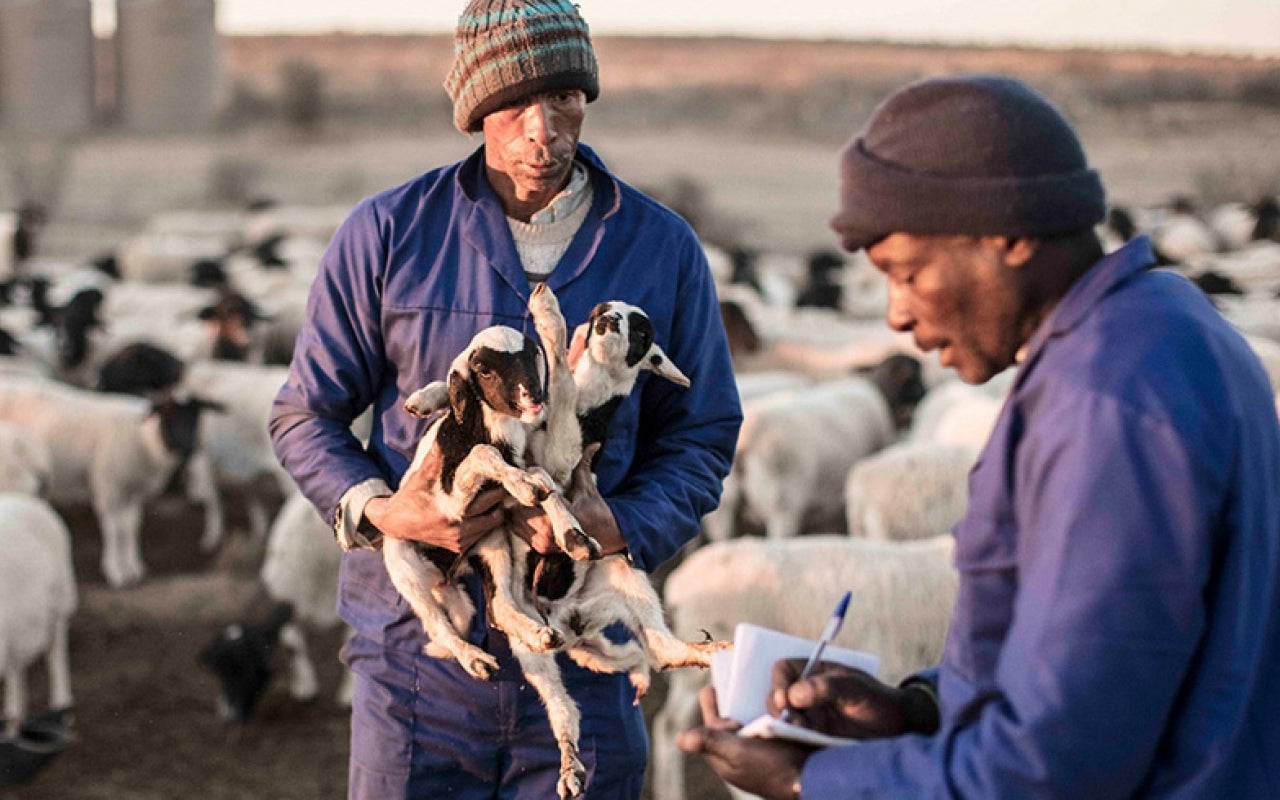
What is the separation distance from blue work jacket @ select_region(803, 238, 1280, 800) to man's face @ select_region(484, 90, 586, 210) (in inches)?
46.4

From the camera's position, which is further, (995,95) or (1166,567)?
(995,95)

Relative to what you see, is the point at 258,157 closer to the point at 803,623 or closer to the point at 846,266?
the point at 846,266

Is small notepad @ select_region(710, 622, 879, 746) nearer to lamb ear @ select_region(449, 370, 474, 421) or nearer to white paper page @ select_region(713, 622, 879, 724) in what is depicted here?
white paper page @ select_region(713, 622, 879, 724)

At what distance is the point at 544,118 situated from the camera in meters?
2.57

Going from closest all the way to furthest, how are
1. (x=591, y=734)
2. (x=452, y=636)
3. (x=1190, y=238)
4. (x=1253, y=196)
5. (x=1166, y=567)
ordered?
(x=1166, y=567) < (x=452, y=636) < (x=591, y=734) < (x=1190, y=238) < (x=1253, y=196)

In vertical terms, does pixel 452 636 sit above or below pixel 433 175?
below

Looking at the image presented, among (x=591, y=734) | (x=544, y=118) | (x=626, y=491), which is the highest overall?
(x=544, y=118)

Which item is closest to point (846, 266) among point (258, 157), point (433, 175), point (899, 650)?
point (899, 650)

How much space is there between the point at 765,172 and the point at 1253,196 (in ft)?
47.9

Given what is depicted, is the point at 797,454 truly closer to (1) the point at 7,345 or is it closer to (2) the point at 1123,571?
(1) the point at 7,345

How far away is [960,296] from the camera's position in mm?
1685

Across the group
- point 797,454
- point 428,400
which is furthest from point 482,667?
point 797,454

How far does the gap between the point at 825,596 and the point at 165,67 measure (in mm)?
49712

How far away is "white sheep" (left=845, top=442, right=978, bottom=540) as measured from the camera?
7.40 metres
